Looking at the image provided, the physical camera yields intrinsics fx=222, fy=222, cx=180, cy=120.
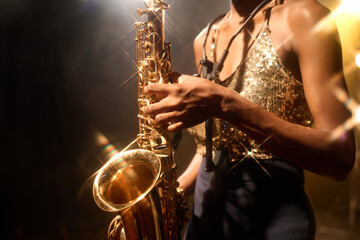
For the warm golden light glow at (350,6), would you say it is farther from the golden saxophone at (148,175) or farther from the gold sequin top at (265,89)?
the golden saxophone at (148,175)

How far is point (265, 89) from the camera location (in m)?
0.96

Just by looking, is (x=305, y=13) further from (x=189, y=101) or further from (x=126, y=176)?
(x=126, y=176)

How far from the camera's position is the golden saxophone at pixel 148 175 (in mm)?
1035

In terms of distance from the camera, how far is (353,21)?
103 inches

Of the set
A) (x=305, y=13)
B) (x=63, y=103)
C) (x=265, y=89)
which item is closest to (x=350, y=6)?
(x=305, y=13)

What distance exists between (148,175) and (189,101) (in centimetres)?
51

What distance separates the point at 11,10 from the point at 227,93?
7.55 ft

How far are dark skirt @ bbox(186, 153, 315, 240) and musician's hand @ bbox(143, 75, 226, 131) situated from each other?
35 centimetres

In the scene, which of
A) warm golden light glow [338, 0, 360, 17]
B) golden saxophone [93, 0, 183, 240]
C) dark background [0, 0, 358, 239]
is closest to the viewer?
golden saxophone [93, 0, 183, 240]

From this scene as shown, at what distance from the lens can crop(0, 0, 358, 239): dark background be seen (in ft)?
6.60

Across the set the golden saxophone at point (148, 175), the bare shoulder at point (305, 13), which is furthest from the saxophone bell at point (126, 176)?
the bare shoulder at point (305, 13)

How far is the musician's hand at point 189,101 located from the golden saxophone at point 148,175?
9.3 inches

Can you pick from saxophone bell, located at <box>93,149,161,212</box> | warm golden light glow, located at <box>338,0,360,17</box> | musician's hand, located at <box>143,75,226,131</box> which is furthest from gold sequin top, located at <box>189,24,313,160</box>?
warm golden light glow, located at <box>338,0,360,17</box>

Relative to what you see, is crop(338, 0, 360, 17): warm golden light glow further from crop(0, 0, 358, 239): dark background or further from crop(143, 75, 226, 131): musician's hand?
crop(143, 75, 226, 131): musician's hand
